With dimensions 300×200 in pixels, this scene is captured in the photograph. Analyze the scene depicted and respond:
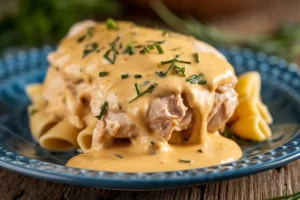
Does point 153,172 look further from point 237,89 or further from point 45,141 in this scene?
point 237,89

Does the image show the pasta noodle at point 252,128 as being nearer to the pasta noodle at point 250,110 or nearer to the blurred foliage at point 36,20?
the pasta noodle at point 250,110

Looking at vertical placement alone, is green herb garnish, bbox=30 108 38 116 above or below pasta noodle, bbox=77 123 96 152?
below

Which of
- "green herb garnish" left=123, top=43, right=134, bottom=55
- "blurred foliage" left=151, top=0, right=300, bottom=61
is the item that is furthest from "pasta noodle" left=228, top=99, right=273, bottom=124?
"blurred foliage" left=151, top=0, right=300, bottom=61

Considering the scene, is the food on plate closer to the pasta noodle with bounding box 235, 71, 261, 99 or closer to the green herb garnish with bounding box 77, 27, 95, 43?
the green herb garnish with bounding box 77, 27, 95, 43

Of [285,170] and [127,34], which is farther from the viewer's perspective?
[127,34]

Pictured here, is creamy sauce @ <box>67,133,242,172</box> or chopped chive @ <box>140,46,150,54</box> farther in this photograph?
chopped chive @ <box>140,46,150,54</box>

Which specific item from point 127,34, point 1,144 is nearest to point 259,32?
point 127,34
